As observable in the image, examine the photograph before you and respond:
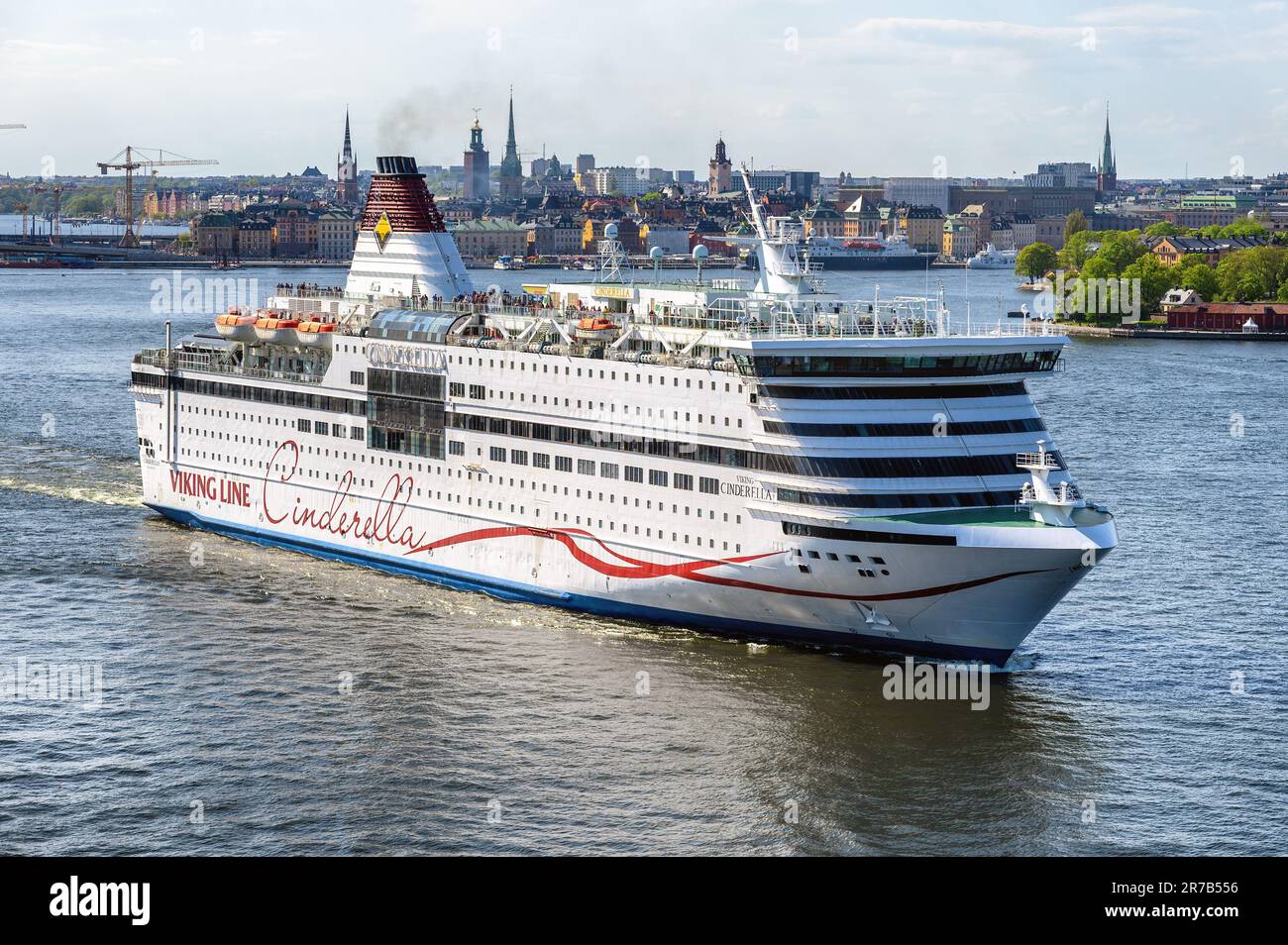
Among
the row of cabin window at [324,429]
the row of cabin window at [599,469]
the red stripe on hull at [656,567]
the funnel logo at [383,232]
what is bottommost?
the red stripe on hull at [656,567]

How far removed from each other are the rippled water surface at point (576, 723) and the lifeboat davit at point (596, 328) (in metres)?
5.63

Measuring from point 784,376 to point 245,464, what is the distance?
16.4 meters

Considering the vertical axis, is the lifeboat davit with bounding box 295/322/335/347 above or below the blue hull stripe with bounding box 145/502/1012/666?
above

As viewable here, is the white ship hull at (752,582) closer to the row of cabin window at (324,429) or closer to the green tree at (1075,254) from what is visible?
the row of cabin window at (324,429)

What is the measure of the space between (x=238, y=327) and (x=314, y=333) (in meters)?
2.76

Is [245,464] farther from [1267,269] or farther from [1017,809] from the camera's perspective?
[1267,269]

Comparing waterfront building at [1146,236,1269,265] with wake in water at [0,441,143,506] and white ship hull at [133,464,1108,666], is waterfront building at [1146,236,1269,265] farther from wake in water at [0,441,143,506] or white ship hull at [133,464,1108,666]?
white ship hull at [133,464,1108,666]

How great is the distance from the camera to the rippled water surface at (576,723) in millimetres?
23609

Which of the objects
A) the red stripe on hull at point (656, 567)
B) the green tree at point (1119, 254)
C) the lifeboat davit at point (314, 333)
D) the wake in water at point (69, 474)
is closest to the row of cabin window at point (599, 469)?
the red stripe on hull at point (656, 567)

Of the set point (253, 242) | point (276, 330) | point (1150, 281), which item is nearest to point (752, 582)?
point (276, 330)

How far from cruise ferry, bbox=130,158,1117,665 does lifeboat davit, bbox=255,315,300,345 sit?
65 millimetres

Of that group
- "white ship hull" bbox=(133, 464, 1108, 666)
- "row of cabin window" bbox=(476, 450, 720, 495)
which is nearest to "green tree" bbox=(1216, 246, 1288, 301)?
"white ship hull" bbox=(133, 464, 1108, 666)

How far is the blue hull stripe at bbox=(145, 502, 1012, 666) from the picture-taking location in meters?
30.1

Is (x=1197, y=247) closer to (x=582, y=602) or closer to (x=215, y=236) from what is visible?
(x=215, y=236)
